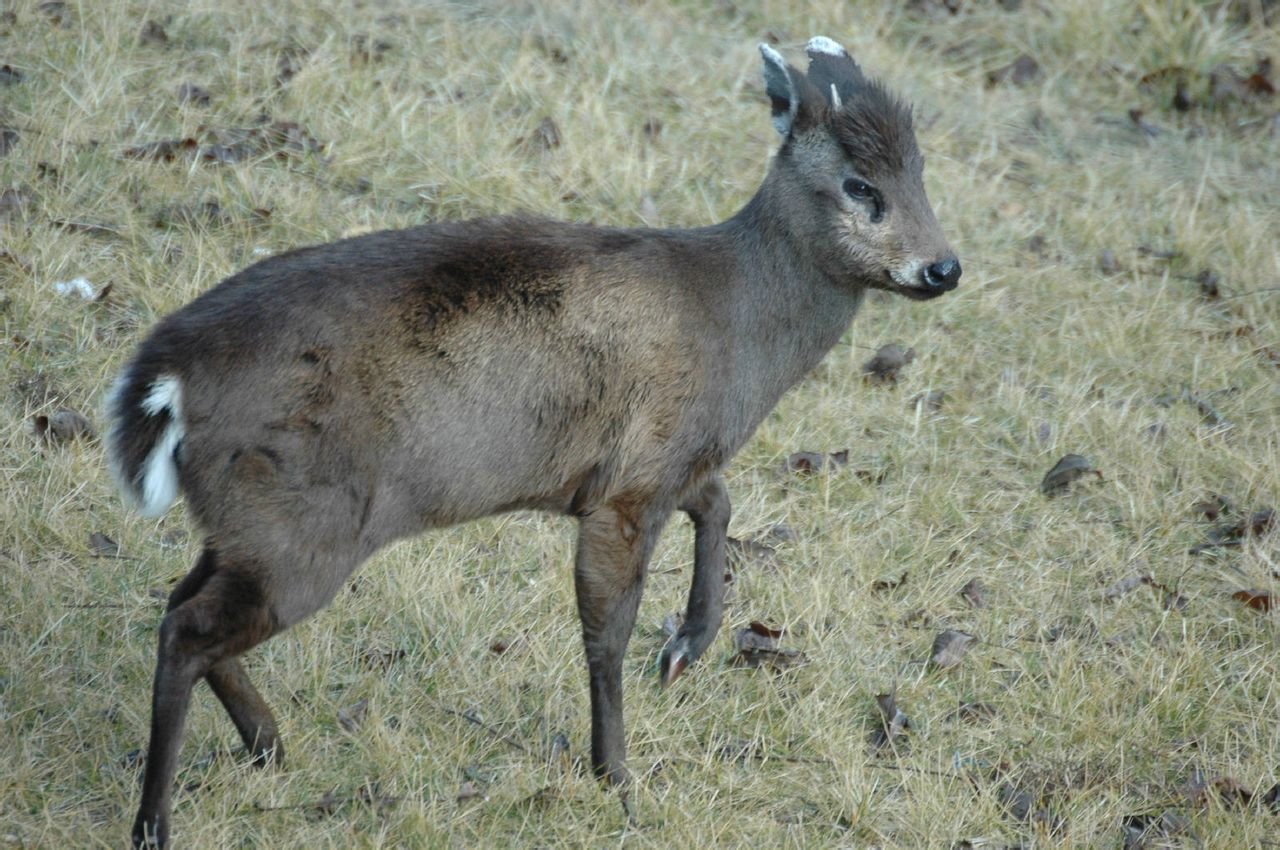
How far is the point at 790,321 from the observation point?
4.73 meters

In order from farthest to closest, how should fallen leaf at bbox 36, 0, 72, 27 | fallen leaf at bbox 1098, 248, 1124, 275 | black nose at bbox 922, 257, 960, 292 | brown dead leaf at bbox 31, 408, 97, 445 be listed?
fallen leaf at bbox 1098, 248, 1124, 275
fallen leaf at bbox 36, 0, 72, 27
brown dead leaf at bbox 31, 408, 97, 445
black nose at bbox 922, 257, 960, 292

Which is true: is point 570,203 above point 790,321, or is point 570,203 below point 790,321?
below

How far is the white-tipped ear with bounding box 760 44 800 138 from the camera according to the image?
472 cm

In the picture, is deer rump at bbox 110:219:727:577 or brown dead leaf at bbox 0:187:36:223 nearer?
deer rump at bbox 110:219:727:577

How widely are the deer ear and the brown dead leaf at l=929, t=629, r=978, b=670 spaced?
6.45ft

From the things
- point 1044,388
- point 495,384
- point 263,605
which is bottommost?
point 1044,388

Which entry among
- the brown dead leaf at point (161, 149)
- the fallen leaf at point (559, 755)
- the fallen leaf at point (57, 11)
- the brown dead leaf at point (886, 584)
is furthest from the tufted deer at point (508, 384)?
the fallen leaf at point (57, 11)

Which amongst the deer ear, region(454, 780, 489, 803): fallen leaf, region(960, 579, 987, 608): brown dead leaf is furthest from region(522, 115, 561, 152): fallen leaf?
region(454, 780, 489, 803): fallen leaf

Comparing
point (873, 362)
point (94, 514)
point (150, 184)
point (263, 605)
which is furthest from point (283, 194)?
point (263, 605)

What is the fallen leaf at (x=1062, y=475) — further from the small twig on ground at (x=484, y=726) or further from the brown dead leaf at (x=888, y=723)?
the small twig on ground at (x=484, y=726)

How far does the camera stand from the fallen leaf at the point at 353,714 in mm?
4504

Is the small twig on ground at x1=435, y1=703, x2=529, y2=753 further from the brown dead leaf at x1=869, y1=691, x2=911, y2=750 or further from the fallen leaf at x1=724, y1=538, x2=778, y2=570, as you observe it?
the fallen leaf at x1=724, y1=538, x2=778, y2=570

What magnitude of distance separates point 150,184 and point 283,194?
2.03 ft

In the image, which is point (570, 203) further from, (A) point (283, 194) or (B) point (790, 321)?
(B) point (790, 321)
